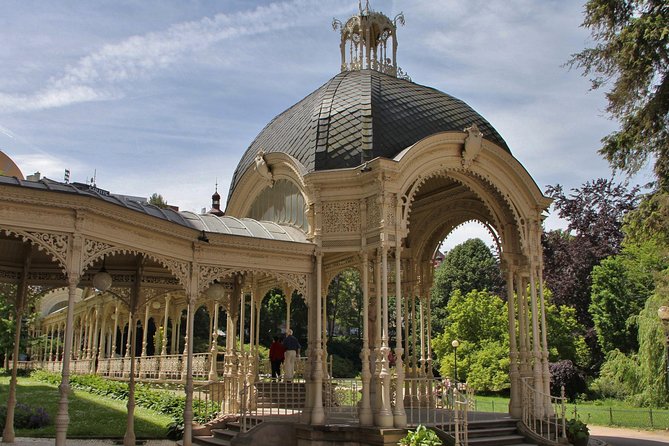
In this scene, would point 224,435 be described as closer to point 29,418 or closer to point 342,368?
point 29,418

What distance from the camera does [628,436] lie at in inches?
674

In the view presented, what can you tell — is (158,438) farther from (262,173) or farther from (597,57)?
(597,57)

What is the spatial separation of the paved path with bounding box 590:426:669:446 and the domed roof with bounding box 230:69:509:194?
7764mm

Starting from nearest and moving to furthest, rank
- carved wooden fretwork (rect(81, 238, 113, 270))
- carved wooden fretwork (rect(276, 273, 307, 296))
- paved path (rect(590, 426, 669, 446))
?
carved wooden fretwork (rect(81, 238, 113, 270)) → carved wooden fretwork (rect(276, 273, 307, 296)) → paved path (rect(590, 426, 669, 446))

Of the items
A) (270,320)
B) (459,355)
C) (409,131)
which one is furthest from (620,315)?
(409,131)

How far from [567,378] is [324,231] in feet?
70.1

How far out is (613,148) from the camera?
14.9 meters

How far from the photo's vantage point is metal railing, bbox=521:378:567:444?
12719 millimetres

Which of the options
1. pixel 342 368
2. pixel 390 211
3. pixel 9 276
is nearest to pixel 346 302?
pixel 342 368

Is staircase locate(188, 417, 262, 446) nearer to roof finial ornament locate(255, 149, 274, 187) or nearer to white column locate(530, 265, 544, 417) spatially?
roof finial ornament locate(255, 149, 274, 187)

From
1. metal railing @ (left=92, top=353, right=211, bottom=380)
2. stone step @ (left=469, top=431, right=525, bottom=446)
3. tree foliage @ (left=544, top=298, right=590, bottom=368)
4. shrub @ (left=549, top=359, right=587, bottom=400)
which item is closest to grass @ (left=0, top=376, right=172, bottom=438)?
metal railing @ (left=92, top=353, right=211, bottom=380)

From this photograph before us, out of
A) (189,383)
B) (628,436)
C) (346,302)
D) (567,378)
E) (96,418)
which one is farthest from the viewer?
(346,302)

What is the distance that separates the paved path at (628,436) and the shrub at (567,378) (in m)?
10.8

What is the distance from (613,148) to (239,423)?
1043cm
